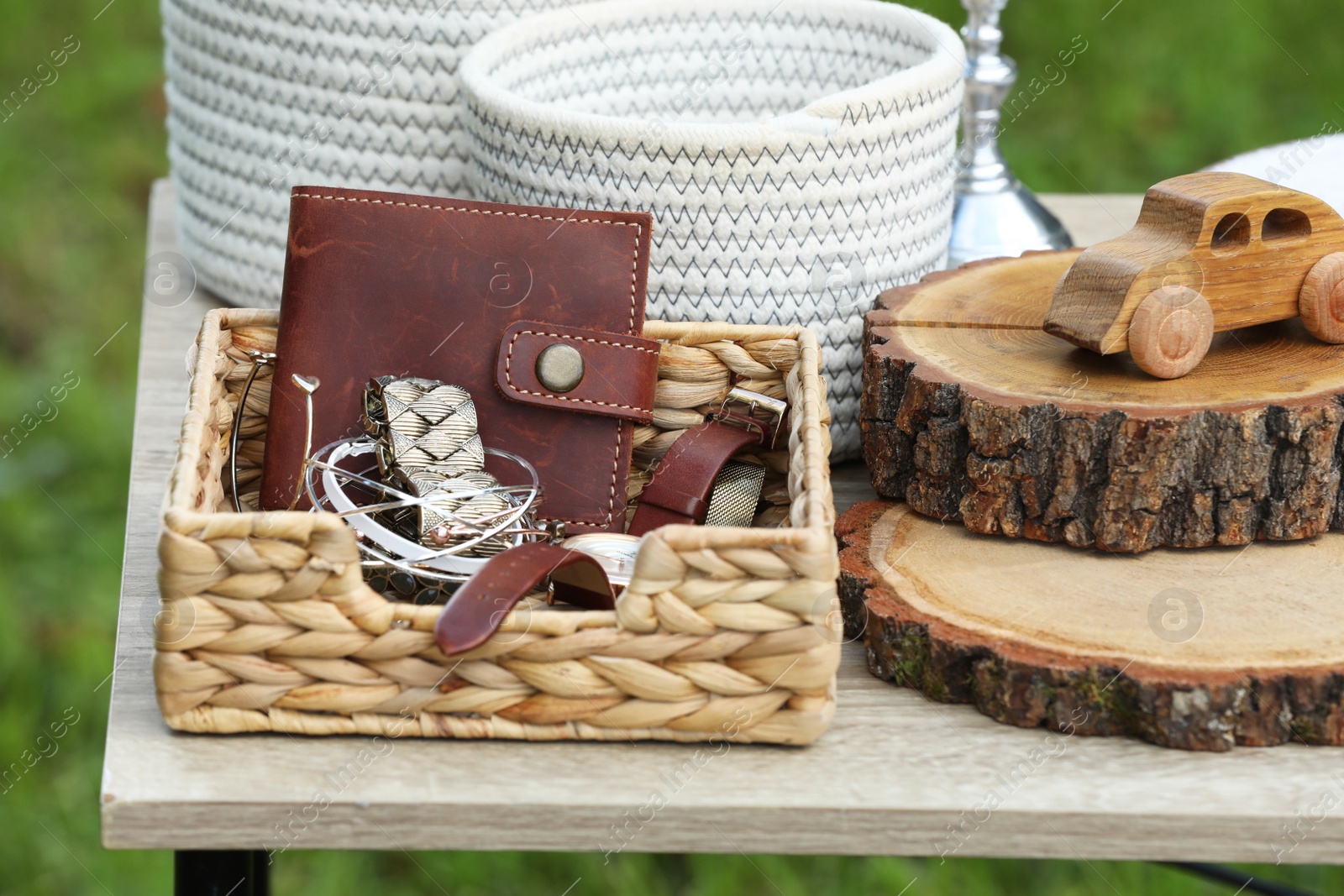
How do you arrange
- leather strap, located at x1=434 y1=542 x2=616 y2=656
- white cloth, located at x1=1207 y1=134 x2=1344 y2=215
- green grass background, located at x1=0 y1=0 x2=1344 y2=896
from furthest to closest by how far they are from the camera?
1. green grass background, located at x1=0 y1=0 x2=1344 y2=896
2. white cloth, located at x1=1207 y1=134 x2=1344 y2=215
3. leather strap, located at x1=434 y1=542 x2=616 y2=656

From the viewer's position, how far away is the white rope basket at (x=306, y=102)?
0.83 meters

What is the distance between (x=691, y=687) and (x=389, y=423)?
0.64 ft

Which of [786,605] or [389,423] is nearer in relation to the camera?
[786,605]

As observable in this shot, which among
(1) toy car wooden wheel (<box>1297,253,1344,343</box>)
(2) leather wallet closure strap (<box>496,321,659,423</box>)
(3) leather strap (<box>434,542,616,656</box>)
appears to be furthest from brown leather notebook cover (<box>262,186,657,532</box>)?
(1) toy car wooden wheel (<box>1297,253,1344,343</box>)

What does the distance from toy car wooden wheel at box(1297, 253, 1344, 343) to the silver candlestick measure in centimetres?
26

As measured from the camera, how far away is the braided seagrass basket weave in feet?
1.64

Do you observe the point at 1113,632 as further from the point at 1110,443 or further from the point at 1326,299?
the point at 1326,299

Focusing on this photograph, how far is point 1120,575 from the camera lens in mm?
608

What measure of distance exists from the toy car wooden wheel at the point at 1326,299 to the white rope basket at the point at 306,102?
1.57 ft

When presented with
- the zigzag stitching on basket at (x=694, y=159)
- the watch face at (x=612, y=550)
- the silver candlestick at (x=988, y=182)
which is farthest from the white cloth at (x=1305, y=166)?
the watch face at (x=612, y=550)

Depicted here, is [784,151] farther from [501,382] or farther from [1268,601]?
[1268,601]

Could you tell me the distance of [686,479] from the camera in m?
0.63

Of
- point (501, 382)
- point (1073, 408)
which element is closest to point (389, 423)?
point (501, 382)

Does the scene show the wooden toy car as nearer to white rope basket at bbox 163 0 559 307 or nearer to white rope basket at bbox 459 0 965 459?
white rope basket at bbox 459 0 965 459
